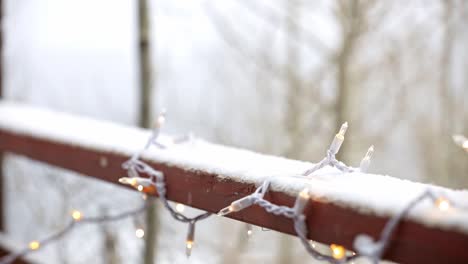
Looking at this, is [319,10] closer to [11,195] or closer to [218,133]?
[218,133]

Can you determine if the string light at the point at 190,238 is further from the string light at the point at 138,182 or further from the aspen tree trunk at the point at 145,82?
the aspen tree trunk at the point at 145,82

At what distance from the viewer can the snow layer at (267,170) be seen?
681mm

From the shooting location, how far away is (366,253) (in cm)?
65

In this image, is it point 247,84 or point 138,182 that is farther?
point 247,84

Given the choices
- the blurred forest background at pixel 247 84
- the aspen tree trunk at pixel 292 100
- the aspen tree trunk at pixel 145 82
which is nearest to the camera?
the aspen tree trunk at pixel 145 82

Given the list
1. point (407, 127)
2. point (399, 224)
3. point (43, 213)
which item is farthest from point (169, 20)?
point (399, 224)

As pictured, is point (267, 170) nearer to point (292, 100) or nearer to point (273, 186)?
point (273, 186)

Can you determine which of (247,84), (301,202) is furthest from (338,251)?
(247,84)

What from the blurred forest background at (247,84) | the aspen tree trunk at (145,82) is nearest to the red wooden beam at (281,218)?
the aspen tree trunk at (145,82)

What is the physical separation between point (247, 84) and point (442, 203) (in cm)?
579

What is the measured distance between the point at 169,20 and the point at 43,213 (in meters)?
2.30

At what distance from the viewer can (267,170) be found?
0.91 m

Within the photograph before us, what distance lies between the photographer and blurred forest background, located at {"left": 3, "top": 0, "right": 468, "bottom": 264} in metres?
4.67

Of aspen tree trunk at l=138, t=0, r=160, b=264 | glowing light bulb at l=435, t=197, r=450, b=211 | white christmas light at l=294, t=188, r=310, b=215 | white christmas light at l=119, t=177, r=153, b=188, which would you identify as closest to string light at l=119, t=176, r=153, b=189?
white christmas light at l=119, t=177, r=153, b=188
